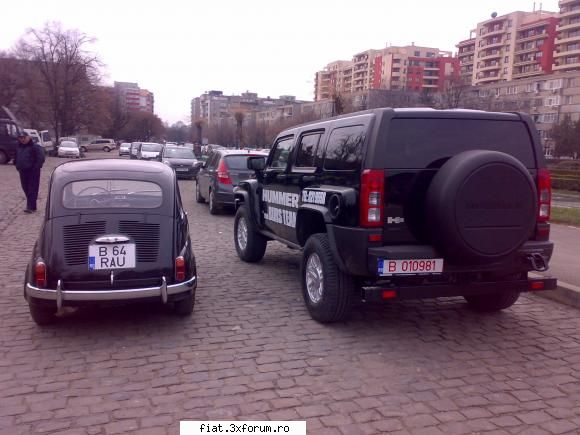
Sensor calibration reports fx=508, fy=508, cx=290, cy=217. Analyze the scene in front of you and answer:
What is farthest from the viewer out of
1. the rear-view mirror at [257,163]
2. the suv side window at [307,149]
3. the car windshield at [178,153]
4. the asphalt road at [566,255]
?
the car windshield at [178,153]

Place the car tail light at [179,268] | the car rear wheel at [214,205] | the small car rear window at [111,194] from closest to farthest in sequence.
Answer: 1. the car tail light at [179,268]
2. the small car rear window at [111,194]
3. the car rear wheel at [214,205]

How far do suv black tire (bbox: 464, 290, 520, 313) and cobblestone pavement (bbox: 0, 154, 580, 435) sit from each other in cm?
13

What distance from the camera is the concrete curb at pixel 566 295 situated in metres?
6.06

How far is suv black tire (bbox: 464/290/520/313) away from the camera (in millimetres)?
5535

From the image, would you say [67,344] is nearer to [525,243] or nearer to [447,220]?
[447,220]

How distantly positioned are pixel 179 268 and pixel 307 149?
7.09ft

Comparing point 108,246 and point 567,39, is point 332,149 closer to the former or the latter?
point 108,246

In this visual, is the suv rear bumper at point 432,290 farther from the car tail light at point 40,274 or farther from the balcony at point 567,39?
the balcony at point 567,39

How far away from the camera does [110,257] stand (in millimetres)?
4738

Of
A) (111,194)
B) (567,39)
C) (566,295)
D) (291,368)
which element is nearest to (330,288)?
(291,368)

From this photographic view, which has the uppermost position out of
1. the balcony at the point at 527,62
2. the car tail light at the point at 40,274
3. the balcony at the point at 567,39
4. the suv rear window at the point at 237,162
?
the balcony at the point at 567,39

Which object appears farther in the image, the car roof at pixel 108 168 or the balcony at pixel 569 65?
the balcony at pixel 569 65

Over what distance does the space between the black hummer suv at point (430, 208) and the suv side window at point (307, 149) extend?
1.94 ft

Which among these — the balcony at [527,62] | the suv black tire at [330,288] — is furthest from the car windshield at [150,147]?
the balcony at [527,62]
